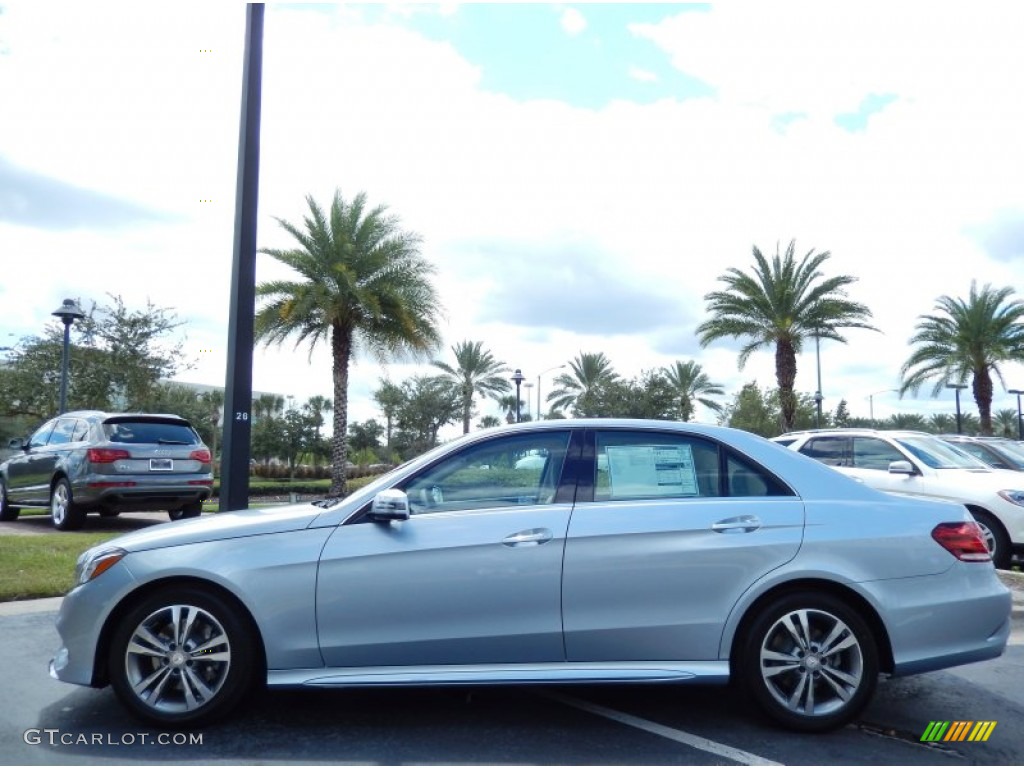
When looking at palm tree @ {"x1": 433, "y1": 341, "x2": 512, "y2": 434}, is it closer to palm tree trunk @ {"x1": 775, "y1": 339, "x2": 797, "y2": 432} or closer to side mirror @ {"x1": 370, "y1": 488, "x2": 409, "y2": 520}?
palm tree trunk @ {"x1": 775, "y1": 339, "x2": 797, "y2": 432}

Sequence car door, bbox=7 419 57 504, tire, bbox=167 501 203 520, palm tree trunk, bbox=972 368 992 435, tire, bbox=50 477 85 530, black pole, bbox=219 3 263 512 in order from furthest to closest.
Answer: palm tree trunk, bbox=972 368 992 435, car door, bbox=7 419 57 504, tire, bbox=167 501 203 520, tire, bbox=50 477 85 530, black pole, bbox=219 3 263 512

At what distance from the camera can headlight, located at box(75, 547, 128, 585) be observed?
4.71 m

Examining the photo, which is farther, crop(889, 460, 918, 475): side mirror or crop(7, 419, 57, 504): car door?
crop(7, 419, 57, 504): car door

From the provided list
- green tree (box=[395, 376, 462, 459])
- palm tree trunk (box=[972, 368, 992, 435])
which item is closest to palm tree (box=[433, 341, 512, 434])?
green tree (box=[395, 376, 462, 459])

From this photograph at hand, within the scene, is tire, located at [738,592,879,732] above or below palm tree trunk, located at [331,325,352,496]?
below

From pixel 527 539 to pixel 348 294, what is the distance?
1963 centimetres

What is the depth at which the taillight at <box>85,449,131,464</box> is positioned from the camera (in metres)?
11.8

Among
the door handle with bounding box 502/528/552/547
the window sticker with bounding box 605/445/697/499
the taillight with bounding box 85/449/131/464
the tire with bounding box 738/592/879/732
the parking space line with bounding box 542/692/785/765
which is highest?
the taillight with bounding box 85/449/131/464

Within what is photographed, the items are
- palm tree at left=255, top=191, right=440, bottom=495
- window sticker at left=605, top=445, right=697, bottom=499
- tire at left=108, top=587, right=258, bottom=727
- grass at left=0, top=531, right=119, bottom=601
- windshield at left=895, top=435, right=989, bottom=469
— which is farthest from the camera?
palm tree at left=255, top=191, right=440, bottom=495

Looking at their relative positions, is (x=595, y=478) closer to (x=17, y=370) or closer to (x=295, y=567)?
(x=295, y=567)

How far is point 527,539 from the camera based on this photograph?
4.62 meters

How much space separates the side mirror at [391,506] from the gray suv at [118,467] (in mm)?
8383

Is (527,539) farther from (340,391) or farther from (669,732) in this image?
(340,391)

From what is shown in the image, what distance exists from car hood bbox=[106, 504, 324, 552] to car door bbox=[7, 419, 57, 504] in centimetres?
923
